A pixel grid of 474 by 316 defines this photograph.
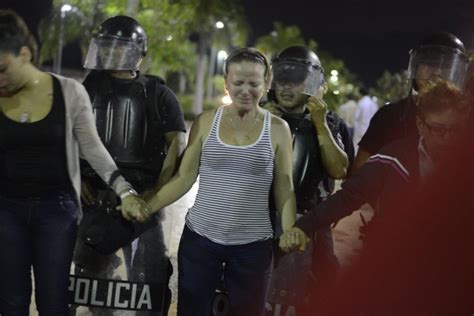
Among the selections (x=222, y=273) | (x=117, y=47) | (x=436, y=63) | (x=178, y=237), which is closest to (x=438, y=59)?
(x=436, y=63)

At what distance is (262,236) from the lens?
10.2ft

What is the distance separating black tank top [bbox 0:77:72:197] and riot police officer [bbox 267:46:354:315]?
1.30 meters

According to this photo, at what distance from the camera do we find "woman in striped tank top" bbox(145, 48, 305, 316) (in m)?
3.02

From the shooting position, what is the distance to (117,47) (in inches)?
146

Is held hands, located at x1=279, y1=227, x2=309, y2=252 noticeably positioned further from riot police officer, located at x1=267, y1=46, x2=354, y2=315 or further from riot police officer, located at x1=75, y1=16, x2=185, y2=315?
riot police officer, located at x1=75, y1=16, x2=185, y2=315

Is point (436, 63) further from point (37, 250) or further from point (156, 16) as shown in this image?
point (156, 16)

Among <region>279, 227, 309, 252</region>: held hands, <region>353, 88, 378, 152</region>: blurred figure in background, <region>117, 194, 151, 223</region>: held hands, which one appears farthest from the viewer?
<region>353, 88, 378, 152</region>: blurred figure in background

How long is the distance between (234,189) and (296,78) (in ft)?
3.00

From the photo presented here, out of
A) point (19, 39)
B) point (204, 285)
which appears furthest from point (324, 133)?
point (19, 39)

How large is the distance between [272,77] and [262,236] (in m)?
1.04

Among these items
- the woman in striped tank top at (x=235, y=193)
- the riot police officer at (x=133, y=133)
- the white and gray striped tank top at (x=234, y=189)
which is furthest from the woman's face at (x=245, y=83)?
the riot police officer at (x=133, y=133)

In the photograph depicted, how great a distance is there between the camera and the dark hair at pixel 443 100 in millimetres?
2658

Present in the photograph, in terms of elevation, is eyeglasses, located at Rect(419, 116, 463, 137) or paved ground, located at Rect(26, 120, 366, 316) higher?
eyeglasses, located at Rect(419, 116, 463, 137)

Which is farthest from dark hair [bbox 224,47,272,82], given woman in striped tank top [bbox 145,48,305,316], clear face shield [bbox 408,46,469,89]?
clear face shield [bbox 408,46,469,89]
